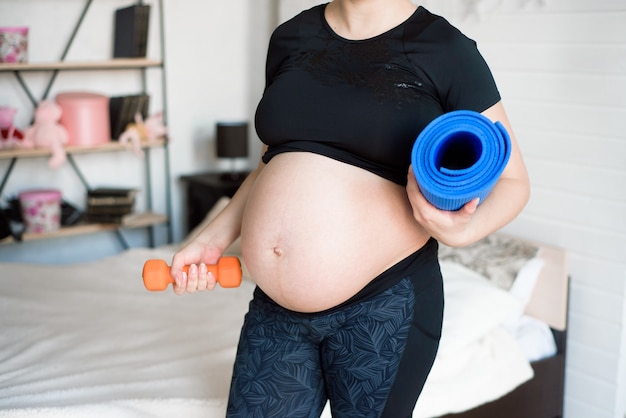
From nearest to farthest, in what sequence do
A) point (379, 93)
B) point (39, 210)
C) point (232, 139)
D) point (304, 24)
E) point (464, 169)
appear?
point (464, 169), point (379, 93), point (304, 24), point (39, 210), point (232, 139)

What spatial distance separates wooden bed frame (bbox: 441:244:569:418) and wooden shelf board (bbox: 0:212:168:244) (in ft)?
5.72

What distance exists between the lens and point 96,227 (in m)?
3.35

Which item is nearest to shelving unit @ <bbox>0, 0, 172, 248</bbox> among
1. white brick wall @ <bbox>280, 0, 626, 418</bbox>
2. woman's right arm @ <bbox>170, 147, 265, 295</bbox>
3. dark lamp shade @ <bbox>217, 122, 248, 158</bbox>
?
dark lamp shade @ <bbox>217, 122, 248, 158</bbox>

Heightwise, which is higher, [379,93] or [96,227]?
[379,93]

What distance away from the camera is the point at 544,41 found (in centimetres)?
236

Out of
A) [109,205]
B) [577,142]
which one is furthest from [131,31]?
[577,142]

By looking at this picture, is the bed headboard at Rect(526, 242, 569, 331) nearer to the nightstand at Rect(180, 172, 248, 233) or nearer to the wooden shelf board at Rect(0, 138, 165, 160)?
the nightstand at Rect(180, 172, 248, 233)

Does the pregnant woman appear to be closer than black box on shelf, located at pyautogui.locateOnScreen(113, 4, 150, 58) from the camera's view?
Yes

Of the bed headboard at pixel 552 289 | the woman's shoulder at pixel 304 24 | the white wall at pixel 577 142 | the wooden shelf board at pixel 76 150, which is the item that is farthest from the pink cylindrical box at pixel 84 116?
the woman's shoulder at pixel 304 24

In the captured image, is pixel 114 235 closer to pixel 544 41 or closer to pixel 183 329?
pixel 183 329

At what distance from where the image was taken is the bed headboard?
233cm

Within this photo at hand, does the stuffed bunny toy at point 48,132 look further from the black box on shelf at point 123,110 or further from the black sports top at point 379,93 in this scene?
the black sports top at point 379,93

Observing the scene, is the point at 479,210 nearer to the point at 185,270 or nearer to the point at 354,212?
the point at 354,212

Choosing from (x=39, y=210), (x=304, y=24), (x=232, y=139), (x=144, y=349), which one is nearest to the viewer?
(x=304, y=24)
